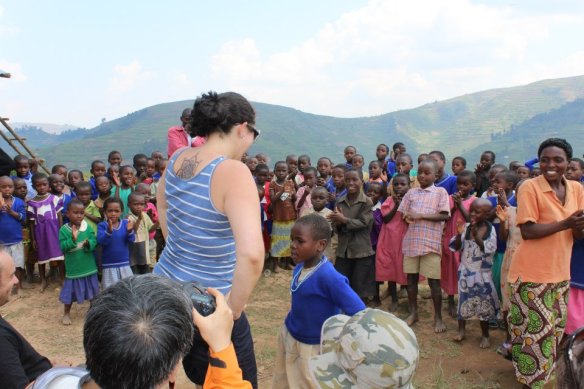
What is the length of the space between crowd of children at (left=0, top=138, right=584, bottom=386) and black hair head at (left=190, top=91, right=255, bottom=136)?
3.96ft

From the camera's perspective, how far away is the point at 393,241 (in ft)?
17.4

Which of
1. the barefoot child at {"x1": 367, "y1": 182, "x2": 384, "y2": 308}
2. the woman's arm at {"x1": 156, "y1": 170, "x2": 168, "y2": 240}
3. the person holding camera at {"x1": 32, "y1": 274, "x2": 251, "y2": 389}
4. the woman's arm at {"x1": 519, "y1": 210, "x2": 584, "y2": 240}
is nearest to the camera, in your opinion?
the person holding camera at {"x1": 32, "y1": 274, "x2": 251, "y2": 389}

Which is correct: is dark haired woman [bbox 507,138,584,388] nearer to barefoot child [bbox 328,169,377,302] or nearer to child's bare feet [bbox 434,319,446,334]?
child's bare feet [bbox 434,319,446,334]

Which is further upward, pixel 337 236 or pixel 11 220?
pixel 11 220

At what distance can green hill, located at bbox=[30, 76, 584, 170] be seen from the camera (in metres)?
41.2

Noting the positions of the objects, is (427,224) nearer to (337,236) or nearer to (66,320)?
(337,236)

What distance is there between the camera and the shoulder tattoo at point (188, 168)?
6.81 feet

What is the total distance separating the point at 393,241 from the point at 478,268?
1163 mm

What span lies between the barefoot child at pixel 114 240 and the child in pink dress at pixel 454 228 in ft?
11.3

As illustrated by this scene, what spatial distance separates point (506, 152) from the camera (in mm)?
44062

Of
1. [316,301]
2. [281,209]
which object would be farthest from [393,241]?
[316,301]

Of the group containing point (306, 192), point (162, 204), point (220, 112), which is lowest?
point (306, 192)

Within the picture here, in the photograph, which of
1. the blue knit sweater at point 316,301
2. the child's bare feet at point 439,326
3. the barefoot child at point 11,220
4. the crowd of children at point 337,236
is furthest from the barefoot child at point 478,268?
the barefoot child at point 11,220

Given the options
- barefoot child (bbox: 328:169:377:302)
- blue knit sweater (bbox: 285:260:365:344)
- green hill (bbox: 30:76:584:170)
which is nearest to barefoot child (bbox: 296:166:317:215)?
barefoot child (bbox: 328:169:377:302)
